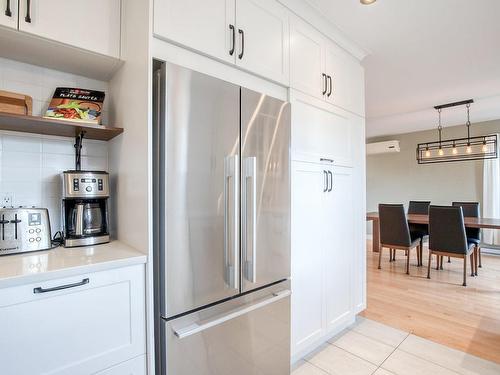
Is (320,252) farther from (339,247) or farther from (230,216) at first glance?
(230,216)

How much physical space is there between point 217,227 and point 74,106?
95cm

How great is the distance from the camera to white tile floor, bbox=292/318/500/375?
1.85 m

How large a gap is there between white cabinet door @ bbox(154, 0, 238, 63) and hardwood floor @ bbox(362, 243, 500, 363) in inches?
106

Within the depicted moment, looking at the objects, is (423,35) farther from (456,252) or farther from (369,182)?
(369,182)

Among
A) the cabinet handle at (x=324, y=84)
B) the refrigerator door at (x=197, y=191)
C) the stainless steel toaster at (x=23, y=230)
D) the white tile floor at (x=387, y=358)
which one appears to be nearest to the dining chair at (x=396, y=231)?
the white tile floor at (x=387, y=358)

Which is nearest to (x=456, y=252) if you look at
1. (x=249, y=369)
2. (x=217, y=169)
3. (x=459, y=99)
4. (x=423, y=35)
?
(x=459, y=99)

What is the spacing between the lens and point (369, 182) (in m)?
7.07

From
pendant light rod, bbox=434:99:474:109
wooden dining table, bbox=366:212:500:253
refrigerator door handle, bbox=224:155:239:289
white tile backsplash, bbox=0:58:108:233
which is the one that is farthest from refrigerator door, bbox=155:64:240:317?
pendant light rod, bbox=434:99:474:109

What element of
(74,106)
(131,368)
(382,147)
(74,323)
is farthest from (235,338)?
(382,147)

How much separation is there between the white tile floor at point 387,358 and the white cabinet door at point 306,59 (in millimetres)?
1937

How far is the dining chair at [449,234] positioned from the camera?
11.5 feet

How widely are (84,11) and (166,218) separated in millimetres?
1071

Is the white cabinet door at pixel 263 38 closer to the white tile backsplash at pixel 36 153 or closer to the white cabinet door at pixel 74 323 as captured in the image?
the white tile backsplash at pixel 36 153

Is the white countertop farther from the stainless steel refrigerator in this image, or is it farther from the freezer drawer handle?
the freezer drawer handle
